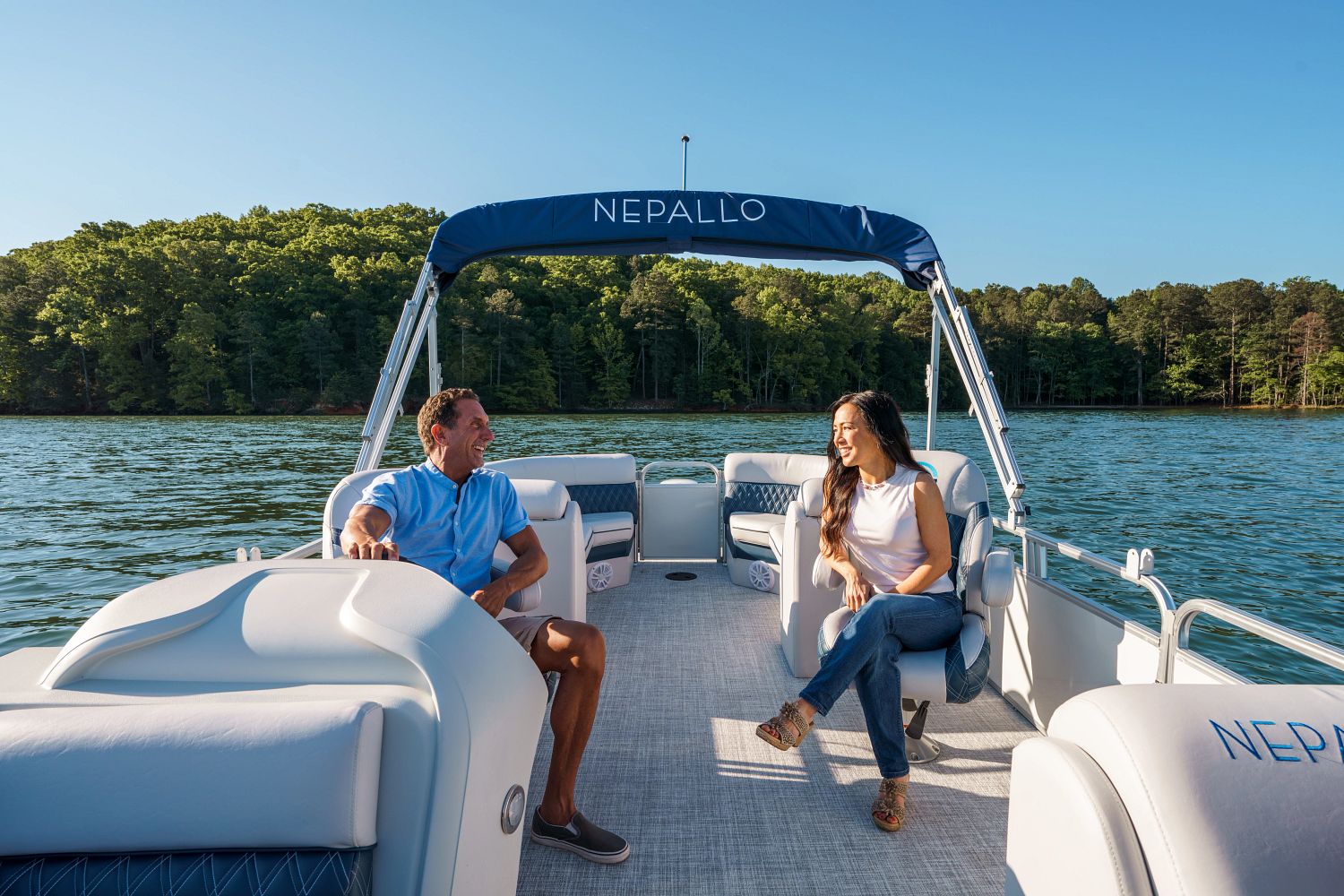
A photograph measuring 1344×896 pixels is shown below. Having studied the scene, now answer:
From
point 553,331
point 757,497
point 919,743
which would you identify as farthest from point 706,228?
point 553,331

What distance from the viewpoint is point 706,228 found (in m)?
3.71

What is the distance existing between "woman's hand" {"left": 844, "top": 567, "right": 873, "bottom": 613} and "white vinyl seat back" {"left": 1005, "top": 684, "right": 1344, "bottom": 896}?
138 centimetres

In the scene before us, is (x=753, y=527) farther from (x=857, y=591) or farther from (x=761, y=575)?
(x=857, y=591)

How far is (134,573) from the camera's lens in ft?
29.1

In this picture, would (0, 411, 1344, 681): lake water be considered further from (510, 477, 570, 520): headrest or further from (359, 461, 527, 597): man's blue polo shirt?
(359, 461, 527, 597): man's blue polo shirt

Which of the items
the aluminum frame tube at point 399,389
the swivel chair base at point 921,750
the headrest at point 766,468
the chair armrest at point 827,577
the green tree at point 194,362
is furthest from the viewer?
the green tree at point 194,362

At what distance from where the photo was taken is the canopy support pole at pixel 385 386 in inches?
136

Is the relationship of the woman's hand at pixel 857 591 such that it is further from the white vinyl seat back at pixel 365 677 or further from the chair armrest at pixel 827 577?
the white vinyl seat back at pixel 365 677

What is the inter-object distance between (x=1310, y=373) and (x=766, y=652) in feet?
199

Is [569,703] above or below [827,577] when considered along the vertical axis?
below

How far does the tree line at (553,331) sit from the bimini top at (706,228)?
34175 mm

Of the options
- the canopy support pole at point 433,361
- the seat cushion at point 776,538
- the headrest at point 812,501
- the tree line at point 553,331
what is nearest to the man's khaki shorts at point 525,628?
the headrest at point 812,501

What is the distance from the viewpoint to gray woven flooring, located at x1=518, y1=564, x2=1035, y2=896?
1827 mm

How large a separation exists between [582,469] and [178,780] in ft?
12.6
